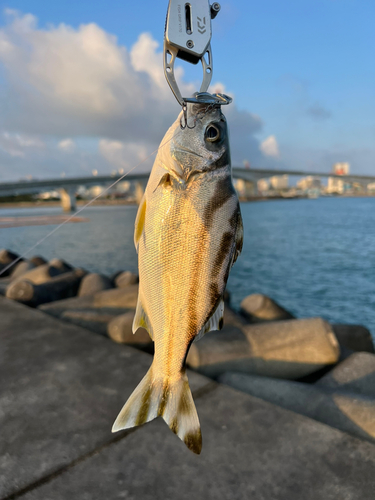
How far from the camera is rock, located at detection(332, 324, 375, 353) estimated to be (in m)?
7.05

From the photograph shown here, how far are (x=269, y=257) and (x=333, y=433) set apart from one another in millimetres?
21129

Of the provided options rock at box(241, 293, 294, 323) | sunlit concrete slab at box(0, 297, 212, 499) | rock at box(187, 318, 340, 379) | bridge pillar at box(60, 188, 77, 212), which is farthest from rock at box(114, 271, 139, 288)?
bridge pillar at box(60, 188, 77, 212)

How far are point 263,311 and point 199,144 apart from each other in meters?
6.53

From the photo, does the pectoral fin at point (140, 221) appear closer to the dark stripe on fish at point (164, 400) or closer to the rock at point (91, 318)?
the dark stripe on fish at point (164, 400)

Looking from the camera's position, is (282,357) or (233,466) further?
(282,357)

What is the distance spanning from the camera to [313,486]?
8.29 feet

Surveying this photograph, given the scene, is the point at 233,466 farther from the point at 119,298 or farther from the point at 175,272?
the point at 119,298

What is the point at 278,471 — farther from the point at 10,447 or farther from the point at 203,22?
the point at 203,22

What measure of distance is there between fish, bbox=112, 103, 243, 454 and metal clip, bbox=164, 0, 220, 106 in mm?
195

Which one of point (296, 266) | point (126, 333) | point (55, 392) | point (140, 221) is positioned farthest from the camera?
point (296, 266)

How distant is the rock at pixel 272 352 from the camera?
4680 mm

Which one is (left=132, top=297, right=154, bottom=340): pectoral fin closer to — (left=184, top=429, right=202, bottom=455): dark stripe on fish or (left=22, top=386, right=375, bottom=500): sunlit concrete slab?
(left=184, top=429, right=202, bottom=455): dark stripe on fish

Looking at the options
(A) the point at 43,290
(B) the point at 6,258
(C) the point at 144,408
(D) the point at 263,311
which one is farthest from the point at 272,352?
(B) the point at 6,258

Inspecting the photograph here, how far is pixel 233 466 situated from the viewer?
9.01ft
